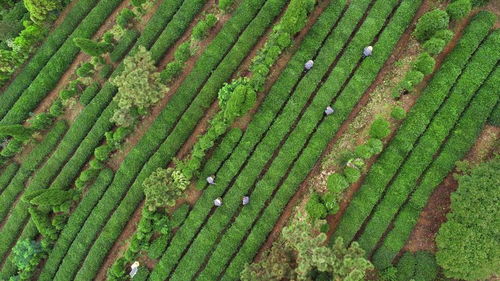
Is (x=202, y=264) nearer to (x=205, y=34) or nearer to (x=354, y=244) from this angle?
(x=354, y=244)

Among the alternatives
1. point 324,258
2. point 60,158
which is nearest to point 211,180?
point 324,258

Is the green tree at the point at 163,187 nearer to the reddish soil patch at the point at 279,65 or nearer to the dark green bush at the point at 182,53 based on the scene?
the reddish soil patch at the point at 279,65

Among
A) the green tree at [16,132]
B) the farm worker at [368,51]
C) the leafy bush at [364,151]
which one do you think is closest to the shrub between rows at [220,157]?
the leafy bush at [364,151]

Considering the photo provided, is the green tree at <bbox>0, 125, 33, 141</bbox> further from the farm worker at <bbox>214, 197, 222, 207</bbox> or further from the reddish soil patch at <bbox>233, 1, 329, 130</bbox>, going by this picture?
the reddish soil patch at <bbox>233, 1, 329, 130</bbox>

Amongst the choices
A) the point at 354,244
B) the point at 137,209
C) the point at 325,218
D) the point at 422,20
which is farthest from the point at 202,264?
the point at 422,20

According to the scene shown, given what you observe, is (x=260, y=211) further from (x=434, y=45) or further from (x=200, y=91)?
(x=434, y=45)
